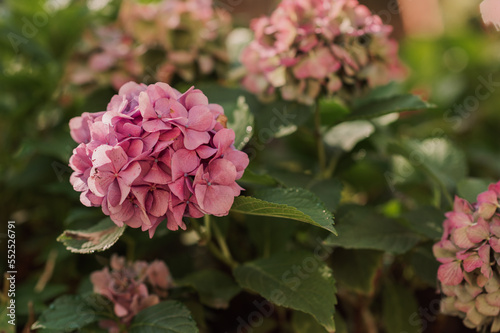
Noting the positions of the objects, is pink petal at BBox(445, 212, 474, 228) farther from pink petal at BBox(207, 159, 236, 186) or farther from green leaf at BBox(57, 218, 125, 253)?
green leaf at BBox(57, 218, 125, 253)

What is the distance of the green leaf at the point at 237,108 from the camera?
2.22 feet

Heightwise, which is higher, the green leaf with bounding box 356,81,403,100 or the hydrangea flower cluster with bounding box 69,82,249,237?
the hydrangea flower cluster with bounding box 69,82,249,237

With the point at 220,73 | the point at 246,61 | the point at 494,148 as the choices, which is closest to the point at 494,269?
the point at 246,61

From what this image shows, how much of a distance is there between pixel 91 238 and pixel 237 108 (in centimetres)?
30

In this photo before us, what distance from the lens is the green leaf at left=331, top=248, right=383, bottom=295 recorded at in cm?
78

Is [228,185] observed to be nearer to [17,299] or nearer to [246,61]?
[246,61]

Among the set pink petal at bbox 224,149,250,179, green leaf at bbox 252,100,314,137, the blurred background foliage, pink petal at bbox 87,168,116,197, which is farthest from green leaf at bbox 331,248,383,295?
pink petal at bbox 87,168,116,197

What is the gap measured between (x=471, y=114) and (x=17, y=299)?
126 cm

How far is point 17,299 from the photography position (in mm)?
831

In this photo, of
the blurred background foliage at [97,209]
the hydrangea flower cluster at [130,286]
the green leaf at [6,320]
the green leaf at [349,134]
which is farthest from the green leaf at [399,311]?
the green leaf at [6,320]

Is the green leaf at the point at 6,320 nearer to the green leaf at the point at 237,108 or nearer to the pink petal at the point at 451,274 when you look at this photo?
the green leaf at the point at 237,108

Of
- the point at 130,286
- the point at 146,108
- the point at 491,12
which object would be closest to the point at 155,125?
the point at 146,108

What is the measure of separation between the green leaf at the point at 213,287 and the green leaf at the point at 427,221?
286 mm

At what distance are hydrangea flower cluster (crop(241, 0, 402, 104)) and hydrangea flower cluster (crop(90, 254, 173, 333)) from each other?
35cm
